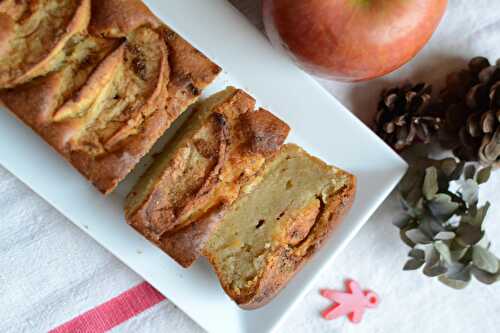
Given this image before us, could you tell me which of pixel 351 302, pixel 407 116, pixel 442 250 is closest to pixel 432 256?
pixel 442 250

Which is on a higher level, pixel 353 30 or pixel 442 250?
pixel 353 30

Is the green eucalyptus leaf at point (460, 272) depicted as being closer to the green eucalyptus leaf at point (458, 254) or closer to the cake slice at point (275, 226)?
the green eucalyptus leaf at point (458, 254)

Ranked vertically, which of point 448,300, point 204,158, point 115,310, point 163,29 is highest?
point 163,29

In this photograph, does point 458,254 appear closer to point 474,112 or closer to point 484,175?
point 484,175

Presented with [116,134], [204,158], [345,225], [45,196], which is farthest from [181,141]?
[345,225]

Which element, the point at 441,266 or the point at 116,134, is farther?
the point at 441,266

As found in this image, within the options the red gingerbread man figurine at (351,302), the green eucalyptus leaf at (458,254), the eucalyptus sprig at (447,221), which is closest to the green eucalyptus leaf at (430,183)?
the eucalyptus sprig at (447,221)

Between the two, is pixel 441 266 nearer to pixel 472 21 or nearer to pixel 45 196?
pixel 472 21
